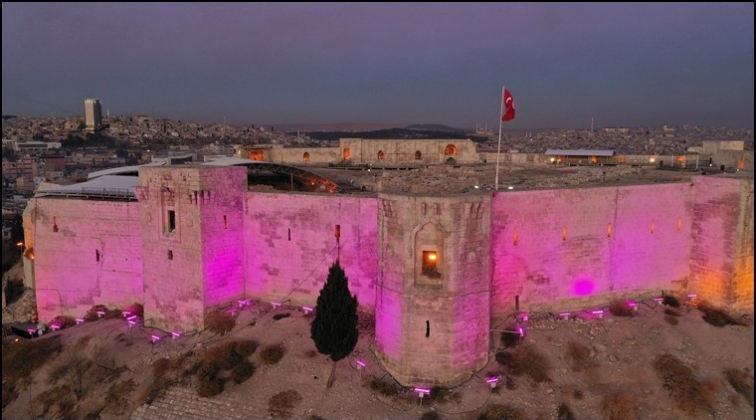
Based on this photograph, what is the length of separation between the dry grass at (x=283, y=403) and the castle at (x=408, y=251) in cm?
239

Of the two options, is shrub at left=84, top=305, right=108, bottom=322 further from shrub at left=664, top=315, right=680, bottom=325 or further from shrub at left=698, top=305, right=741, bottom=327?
shrub at left=698, top=305, right=741, bottom=327

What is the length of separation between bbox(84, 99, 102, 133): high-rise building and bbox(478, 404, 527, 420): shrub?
4781 cm

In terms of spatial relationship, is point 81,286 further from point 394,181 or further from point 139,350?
point 394,181

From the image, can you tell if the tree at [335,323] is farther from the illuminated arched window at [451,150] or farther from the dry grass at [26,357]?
the illuminated arched window at [451,150]

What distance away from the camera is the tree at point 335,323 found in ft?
47.7

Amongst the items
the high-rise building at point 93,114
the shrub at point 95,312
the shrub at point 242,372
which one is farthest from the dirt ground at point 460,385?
the high-rise building at point 93,114

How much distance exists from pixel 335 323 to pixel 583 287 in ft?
25.4

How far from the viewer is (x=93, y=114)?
5469 centimetres

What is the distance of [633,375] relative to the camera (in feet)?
50.2

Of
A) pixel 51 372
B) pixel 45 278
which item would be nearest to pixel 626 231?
pixel 51 372

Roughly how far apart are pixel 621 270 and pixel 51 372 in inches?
688

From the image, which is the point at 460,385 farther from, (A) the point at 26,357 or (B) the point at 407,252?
(A) the point at 26,357

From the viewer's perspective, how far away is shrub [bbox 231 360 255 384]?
590 inches

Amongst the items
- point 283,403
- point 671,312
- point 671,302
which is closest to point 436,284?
point 283,403
